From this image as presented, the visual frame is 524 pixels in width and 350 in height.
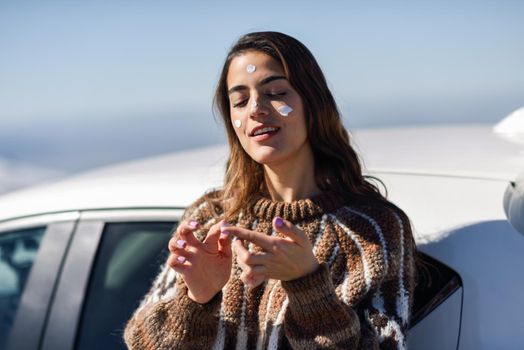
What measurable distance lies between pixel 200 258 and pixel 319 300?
0.30 m

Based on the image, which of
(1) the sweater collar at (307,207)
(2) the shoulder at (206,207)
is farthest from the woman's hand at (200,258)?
(2) the shoulder at (206,207)

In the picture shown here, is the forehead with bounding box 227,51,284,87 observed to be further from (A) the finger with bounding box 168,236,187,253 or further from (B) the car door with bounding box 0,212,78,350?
(B) the car door with bounding box 0,212,78,350

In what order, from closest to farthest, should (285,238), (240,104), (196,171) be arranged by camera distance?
(285,238), (240,104), (196,171)

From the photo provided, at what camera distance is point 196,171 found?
2812 millimetres

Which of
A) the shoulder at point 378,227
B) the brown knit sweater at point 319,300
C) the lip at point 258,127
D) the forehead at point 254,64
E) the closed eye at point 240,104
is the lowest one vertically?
the brown knit sweater at point 319,300

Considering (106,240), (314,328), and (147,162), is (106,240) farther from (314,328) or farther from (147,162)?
(314,328)

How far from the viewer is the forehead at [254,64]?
229 cm

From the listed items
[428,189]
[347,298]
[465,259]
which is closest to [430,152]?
[428,189]

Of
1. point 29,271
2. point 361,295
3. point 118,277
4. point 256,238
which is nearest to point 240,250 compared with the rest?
point 256,238

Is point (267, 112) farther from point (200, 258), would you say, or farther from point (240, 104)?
point (200, 258)

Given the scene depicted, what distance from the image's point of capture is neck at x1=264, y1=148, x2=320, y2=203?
2.33 metres

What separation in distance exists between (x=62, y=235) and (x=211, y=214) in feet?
1.75

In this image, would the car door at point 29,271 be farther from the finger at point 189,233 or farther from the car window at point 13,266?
the finger at point 189,233

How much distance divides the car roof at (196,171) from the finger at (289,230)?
2.03 ft
